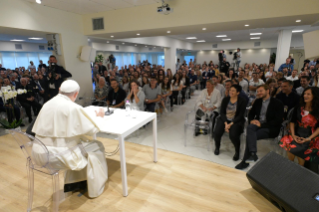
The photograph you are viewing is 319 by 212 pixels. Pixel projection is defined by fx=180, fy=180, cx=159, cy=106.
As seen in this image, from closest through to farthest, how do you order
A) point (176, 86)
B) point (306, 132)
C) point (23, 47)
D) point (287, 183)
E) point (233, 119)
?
point (287, 183) < point (306, 132) < point (233, 119) < point (176, 86) < point (23, 47)

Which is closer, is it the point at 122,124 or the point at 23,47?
the point at 122,124

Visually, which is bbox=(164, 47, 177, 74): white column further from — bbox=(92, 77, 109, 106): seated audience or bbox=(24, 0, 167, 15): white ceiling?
bbox=(92, 77, 109, 106): seated audience

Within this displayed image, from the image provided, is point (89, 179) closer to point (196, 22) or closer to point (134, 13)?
point (196, 22)

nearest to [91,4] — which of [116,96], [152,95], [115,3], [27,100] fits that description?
[115,3]

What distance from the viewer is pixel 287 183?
1741mm

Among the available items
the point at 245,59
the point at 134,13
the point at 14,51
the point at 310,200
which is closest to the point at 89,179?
the point at 310,200

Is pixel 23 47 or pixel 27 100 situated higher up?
pixel 23 47

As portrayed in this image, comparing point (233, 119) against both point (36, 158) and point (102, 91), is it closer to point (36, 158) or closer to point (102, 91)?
point (36, 158)

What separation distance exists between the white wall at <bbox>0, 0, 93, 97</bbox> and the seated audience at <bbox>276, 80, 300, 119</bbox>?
5.20m

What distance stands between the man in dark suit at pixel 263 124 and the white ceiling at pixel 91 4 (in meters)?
3.12

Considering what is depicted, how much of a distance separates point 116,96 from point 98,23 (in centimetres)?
230

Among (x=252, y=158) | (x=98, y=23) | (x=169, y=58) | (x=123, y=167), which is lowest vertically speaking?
(x=252, y=158)

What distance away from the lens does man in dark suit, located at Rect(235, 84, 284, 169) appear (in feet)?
8.98

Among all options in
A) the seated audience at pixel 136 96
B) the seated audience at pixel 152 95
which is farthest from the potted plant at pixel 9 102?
the seated audience at pixel 152 95
